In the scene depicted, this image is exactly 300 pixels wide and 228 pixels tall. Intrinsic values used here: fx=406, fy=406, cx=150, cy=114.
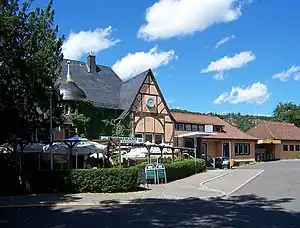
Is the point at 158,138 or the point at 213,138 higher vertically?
the point at 213,138

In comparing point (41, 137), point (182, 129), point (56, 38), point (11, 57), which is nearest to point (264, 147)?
point (182, 129)

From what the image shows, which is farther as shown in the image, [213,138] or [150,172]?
[213,138]

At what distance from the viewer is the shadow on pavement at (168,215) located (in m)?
10.6

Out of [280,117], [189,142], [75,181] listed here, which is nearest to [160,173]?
[75,181]

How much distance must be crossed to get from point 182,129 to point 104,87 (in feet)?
34.6

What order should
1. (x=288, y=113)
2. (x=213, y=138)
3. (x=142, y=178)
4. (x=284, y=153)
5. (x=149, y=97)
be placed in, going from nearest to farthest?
(x=142, y=178)
(x=149, y=97)
(x=213, y=138)
(x=284, y=153)
(x=288, y=113)

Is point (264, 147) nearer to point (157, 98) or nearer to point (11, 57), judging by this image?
point (157, 98)

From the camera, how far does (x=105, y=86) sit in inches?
1551

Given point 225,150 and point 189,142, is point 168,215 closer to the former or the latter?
point 189,142

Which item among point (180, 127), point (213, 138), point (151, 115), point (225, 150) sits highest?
point (151, 115)

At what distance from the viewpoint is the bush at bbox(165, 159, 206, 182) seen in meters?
25.6

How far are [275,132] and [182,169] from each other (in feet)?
113

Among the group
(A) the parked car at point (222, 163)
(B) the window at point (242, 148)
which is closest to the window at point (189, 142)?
(A) the parked car at point (222, 163)

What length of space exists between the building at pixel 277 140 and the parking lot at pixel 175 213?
40.4 metres
